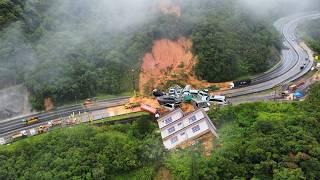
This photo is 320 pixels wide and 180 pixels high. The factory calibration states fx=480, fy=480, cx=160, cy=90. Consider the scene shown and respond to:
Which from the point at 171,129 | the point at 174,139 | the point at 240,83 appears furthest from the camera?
the point at 240,83

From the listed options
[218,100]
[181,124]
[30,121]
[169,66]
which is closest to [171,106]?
[181,124]

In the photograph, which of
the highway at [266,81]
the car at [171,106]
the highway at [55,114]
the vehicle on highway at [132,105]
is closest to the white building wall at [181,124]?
the car at [171,106]

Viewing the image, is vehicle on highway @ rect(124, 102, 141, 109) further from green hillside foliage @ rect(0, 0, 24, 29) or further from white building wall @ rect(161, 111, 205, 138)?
green hillside foliage @ rect(0, 0, 24, 29)

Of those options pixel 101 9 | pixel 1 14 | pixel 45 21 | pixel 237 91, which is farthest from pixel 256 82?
pixel 1 14

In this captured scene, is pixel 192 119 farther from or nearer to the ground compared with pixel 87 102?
nearer to the ground

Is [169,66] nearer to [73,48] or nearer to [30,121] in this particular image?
[73,48]

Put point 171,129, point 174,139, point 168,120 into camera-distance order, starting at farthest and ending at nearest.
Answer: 1. point 168,120
2. point 171,129
3. point 174,139

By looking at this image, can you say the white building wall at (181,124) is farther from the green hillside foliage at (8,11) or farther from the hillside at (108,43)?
the green hillside foliage at (8,11)

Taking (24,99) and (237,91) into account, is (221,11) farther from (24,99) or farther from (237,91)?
(24,99)
